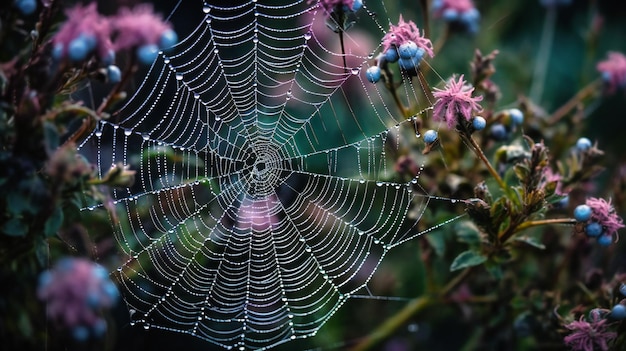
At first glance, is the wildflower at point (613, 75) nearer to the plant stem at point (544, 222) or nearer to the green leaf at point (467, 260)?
the plant stem at point (544, 222)

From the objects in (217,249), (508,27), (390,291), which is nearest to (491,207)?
(390,291)

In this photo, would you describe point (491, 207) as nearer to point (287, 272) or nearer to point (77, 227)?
point (287, 272)

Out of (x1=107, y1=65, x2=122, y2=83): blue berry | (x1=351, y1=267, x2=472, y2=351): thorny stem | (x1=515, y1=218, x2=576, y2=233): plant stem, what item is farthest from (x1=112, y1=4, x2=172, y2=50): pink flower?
(x1=351, y1=267, x2=472, y2=351): thorny stem

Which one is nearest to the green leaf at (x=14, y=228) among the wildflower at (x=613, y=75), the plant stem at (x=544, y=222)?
the plant stem at (x=544, y=222)

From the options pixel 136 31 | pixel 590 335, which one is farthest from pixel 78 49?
pixel 590 335

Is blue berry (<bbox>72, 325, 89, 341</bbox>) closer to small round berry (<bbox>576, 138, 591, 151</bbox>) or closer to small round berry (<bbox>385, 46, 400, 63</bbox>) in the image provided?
small round berry (<bbox>385, 46, 400, 63</bbox>)

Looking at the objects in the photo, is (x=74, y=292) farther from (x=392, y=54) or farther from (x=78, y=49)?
(x=392, y=54)
